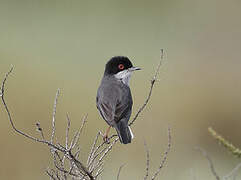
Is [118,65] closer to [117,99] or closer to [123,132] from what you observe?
[117,99]

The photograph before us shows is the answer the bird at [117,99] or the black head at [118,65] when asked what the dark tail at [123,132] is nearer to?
the bird at [117,99]

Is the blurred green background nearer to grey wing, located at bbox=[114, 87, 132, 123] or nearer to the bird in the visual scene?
the bird

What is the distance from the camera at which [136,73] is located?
14.6 m

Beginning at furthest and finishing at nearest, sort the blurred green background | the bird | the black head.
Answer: the blurred green background
the black head
the bird

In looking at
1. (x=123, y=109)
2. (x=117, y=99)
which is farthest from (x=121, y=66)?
(x=123, y=109)

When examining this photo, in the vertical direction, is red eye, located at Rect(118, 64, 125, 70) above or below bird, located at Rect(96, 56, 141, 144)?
above

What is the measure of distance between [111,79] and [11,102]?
492 centimetres

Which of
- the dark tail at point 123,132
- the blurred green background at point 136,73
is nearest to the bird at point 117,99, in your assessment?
the dark tail at point 123,132

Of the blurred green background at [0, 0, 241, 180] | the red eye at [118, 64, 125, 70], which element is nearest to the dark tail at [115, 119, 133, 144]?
the red eye at [118, 64, 125, 70]

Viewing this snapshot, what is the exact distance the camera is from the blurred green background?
12.0 m

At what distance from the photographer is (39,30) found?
18.4m

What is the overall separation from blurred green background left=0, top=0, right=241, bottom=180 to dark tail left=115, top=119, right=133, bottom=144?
2228 mm

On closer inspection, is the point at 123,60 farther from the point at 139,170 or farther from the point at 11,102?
the point at 11,102

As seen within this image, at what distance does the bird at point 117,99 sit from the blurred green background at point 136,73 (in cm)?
179
